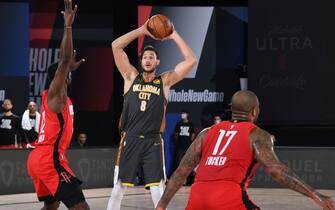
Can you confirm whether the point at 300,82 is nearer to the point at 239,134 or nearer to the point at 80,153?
the point at 80,153

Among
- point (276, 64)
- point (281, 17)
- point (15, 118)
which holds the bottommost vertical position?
point (15, 118)

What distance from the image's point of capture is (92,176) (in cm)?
1530

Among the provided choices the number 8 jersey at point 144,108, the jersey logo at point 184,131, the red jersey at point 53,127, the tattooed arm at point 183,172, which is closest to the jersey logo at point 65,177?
the red jersey at point 53,127

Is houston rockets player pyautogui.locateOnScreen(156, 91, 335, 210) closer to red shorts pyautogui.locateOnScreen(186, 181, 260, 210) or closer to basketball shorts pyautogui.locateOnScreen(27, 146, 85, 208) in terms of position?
red shorts pyautogui.locateOnScreen(186, 181, 260, 210)

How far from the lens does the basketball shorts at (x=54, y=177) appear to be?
6855mm

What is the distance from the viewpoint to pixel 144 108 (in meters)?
8.59

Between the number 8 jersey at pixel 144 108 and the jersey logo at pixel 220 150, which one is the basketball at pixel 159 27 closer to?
the number 8 jersey at pixel 144 108

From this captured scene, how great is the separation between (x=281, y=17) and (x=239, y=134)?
11996 mm

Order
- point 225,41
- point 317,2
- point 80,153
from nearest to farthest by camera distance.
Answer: point 80,153
point 317,2
point 225,41

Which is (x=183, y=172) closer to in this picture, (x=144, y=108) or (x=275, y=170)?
(x=275, y=170)

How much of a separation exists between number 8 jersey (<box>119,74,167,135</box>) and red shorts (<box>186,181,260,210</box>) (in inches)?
138

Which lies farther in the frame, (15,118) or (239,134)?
(15,118)

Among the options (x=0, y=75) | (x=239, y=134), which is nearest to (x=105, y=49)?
(x=0, y=75)

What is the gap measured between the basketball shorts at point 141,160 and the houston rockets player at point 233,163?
3.26 metres
